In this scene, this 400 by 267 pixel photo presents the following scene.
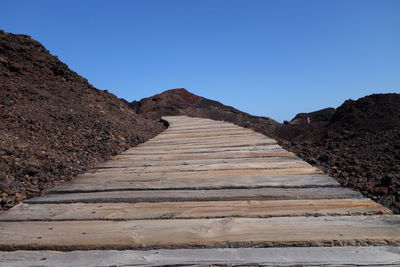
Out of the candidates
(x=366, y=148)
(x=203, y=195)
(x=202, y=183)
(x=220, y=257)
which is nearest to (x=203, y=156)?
(x=202, y=183)

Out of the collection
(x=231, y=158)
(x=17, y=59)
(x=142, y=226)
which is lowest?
(x=142, y=226)

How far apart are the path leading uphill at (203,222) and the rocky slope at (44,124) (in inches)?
34.4

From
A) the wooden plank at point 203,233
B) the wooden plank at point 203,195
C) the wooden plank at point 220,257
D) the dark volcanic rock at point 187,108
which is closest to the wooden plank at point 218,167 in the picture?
the wooden plank at point 203,195

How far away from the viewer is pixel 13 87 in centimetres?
632

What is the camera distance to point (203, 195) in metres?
1.93

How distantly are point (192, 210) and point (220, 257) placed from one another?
506 mm

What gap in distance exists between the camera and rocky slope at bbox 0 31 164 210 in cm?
308

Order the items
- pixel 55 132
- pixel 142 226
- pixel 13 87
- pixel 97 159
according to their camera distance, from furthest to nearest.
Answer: pixel 13 87, pixel 55 132, pixel 97 159, pixel 142 226

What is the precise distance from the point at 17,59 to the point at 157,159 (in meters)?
7.14

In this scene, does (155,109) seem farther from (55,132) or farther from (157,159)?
→ (157,159)

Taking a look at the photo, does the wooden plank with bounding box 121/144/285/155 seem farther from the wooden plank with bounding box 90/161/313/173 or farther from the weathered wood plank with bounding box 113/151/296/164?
the wooden plank with bounding box 90/161/313/173

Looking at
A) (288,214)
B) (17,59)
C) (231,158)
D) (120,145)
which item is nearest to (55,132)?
(120,145)

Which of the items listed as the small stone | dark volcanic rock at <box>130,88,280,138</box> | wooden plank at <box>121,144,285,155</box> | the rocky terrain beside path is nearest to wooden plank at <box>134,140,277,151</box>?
wooden plank at <box>121,144,285,155</box>

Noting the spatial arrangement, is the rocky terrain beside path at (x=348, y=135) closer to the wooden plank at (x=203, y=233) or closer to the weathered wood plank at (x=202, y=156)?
the weathered wood plank at (x=202, y=156)
